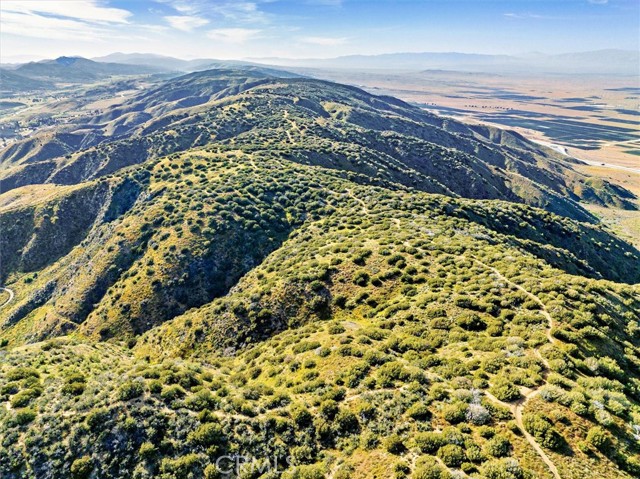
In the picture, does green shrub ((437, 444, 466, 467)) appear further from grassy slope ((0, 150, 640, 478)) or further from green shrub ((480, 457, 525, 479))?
green shrub ((480, 457, 525, 479))

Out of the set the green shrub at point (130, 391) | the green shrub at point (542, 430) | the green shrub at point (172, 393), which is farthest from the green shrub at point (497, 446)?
the green shrub at point (130, 391)

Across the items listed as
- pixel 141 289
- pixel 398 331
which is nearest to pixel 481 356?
pixel 398 331

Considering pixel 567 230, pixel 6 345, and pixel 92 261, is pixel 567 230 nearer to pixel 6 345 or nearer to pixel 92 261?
pixel 92 261

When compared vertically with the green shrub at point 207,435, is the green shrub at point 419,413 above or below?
above

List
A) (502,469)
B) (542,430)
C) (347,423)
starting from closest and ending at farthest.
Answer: (502,469), (542,430), (347,423)

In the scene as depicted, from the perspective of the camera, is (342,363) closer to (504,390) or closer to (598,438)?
(504,390)

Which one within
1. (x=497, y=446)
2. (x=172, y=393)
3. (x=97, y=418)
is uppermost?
(x=497, y=446)

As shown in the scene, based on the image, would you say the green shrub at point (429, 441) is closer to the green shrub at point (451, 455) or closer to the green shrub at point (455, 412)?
the green shrub at point (451, 455)

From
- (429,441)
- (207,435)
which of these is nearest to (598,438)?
(429,441)

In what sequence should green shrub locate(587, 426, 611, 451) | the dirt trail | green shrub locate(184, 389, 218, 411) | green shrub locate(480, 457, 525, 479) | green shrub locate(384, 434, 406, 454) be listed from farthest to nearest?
green shrub locate(184, 389, 218, 411) < green shrub locate(384, 434, 406, 454) < green shrub locate(587, 426, 611, 451) < the dirt trail < green shrub locate(480, 457, 525, 479)

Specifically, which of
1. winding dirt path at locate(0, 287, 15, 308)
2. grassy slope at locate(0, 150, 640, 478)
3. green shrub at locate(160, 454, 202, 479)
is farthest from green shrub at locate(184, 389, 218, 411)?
winding dirt path at locate(0, 287, 15, 308)

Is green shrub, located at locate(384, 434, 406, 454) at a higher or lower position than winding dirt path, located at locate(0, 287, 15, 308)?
higher
